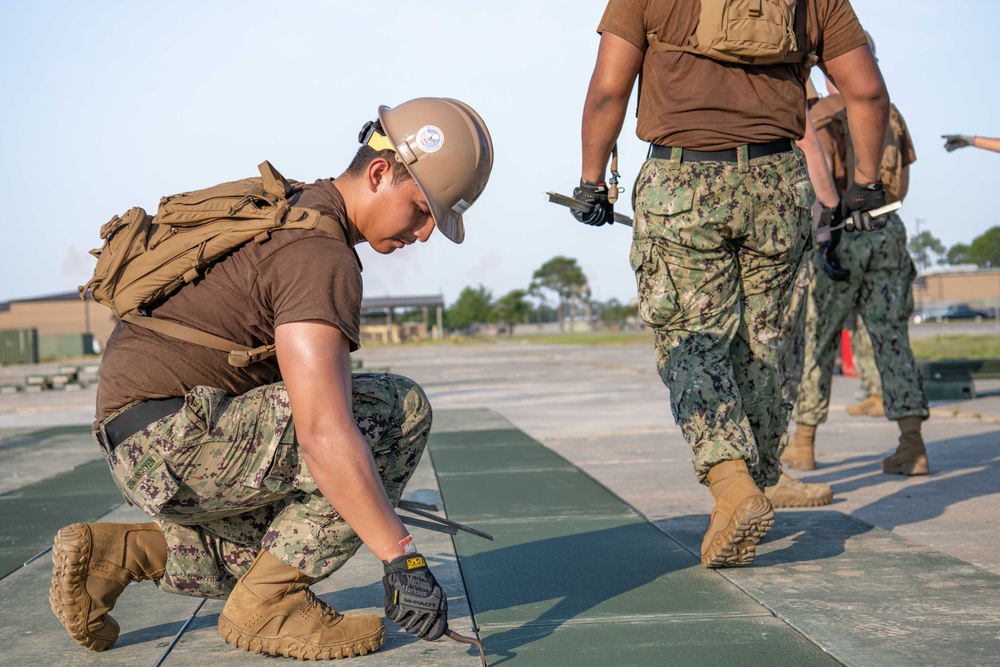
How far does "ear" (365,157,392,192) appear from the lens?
259 centimetres

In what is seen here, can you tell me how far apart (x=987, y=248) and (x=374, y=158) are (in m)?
136

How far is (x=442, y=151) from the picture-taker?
2.55m

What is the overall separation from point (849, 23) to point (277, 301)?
7.95 feet

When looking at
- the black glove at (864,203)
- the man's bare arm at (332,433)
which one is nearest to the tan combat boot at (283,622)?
the man's bare arm at (332,433)

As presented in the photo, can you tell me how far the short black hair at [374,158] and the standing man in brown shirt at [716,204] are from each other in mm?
1187

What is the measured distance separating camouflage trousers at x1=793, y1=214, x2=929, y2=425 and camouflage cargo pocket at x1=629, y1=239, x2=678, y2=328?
2.22 meters

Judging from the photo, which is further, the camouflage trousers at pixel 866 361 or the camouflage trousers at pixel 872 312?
the camouflage trousers at pixel 866 361

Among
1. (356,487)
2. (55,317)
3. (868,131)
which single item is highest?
(55,317)

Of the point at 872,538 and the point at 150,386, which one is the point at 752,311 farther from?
the point at 150,386

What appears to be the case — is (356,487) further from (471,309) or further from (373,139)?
(471,309)

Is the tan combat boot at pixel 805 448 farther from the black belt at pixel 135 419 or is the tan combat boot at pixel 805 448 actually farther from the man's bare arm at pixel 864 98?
the black belt at pixel 135 419

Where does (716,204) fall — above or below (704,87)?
below

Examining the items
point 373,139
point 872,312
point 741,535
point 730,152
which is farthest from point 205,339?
point 872,312

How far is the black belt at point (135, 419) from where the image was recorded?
254 centimetres
